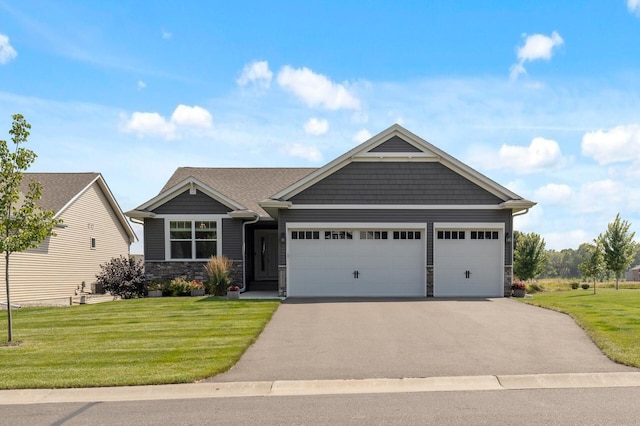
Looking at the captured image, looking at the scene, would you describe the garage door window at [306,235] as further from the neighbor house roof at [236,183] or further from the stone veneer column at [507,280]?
the stone veneer column at [507,280]

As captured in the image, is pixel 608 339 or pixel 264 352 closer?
pixel 264 352

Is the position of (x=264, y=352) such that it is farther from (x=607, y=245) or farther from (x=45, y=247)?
(x=607, y=245)

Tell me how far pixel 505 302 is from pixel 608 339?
6.56 metres

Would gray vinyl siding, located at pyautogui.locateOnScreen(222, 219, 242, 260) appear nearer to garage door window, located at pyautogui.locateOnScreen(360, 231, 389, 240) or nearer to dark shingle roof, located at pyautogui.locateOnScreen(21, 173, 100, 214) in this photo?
garage door window, located at pyautogui.locateOnScreen(360, 231, 389, 240)

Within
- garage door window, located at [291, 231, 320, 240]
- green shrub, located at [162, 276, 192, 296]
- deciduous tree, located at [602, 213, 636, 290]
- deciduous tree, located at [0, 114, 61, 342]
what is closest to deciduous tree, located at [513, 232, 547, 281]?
deciduous tree, located at [602, 213, 636, 290]

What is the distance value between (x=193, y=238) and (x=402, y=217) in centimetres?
849

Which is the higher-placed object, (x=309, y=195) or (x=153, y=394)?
(x=309, y=195)

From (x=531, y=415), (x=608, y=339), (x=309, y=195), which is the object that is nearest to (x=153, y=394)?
(x=531, y=415)

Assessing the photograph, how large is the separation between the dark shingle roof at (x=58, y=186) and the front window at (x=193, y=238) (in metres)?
5.79

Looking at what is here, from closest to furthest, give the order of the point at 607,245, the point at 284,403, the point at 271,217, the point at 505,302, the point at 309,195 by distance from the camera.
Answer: the point at 284,403 < the point at 505,302 < the point at 309,195 < the point at 271,217 < the point at 607,245

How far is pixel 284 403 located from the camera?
6.78 meters

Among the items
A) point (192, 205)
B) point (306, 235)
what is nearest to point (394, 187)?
point (306, 235)

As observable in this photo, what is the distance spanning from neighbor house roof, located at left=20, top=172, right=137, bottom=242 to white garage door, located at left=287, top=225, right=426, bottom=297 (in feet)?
36.9

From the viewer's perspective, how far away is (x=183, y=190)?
67.5 ft
